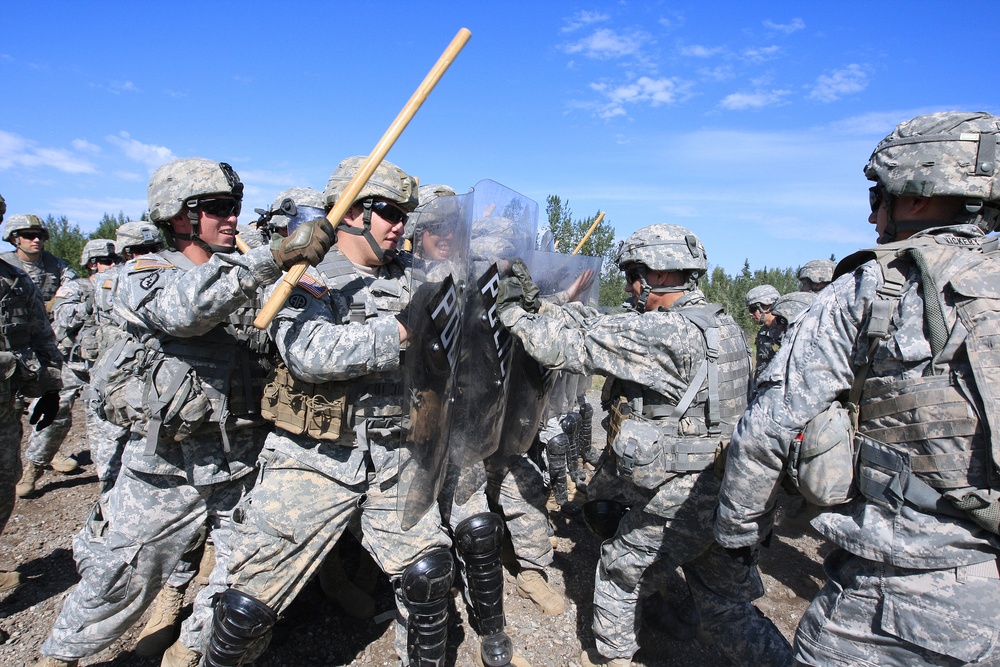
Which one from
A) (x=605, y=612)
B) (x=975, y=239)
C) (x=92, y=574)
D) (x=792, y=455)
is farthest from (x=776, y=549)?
(x=92, y=574)

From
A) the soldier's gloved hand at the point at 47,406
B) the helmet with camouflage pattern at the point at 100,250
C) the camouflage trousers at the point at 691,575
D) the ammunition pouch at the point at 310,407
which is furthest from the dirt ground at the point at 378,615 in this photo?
the helmet with camouflage pattern at the point at 100,250

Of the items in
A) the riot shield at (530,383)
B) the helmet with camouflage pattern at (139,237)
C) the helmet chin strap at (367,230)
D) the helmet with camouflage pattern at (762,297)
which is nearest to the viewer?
the helmet chin strap at (367,230)

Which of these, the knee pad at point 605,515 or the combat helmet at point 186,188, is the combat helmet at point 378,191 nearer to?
the combat helmet at point 186,188

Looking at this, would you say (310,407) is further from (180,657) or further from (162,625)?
(162,625)

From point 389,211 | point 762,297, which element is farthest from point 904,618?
point 762,297

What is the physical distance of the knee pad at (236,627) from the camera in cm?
255

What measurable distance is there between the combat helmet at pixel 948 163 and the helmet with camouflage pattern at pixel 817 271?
612cm

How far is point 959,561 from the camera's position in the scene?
5.94 ft

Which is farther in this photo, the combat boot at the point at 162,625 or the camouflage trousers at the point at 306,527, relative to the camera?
the combat boot at the point at 162,625

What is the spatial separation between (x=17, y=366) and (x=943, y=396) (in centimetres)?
511

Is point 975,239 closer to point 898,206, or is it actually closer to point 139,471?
point 898,206

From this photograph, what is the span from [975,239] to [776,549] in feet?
13.3

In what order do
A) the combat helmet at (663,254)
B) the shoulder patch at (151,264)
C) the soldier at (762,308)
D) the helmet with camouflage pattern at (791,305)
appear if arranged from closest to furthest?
the shoulder patch at (151,264)
the combat helmet at (663,254)
the helmet with camouflage pattern at (791,305)
the soldier at (762,308)

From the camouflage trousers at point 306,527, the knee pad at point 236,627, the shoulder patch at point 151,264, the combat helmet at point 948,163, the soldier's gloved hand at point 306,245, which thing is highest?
the combat helmet at point 948,163
